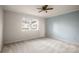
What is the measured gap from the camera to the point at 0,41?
117 cm

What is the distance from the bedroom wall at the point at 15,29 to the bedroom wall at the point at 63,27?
23 cm

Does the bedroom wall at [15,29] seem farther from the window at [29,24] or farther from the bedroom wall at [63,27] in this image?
the bedroom wall at [63,27]

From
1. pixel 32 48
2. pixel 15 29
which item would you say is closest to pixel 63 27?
pixel 32 48

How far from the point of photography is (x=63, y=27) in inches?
84.4

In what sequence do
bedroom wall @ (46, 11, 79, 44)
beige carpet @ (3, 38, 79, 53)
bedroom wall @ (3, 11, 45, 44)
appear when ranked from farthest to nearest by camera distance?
bedroom wall @ (46, 11, 79, 44)
beige carpet @ (3, 38, 79, 53)
bedroom wall @ (3, 11, 45, 44)

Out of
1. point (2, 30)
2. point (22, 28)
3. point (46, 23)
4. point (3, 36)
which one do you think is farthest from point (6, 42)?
point (46, 23)

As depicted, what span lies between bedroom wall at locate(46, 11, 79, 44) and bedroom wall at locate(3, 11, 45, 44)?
23cm

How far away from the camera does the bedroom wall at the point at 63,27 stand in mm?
1669

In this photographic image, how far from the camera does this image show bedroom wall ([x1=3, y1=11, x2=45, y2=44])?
1.30 metres

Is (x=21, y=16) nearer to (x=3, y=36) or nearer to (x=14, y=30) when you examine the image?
(x=14, y=30)

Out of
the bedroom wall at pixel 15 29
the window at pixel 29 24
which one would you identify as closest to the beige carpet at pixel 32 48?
the bedroom wall at pixel 15 29

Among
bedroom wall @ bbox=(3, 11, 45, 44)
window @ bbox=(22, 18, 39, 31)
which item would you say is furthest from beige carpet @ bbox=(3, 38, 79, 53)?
window @ bbox=(22, 18, 39, 31)

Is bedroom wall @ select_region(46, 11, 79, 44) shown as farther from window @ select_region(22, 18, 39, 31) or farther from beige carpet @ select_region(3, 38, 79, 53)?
window @ select_region(22, 18, 39, 31)

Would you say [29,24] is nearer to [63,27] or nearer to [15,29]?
[15,29]
